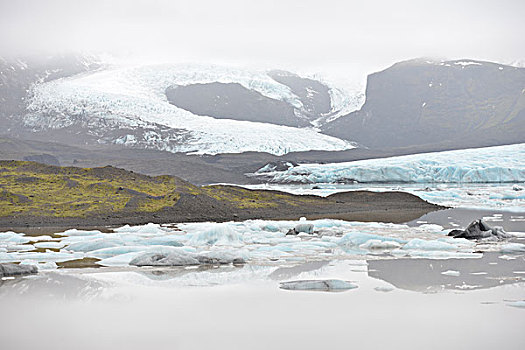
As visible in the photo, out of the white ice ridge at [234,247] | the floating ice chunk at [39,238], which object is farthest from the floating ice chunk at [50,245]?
the floating ice chunk at [39,238]

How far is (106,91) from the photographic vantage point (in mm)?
76812

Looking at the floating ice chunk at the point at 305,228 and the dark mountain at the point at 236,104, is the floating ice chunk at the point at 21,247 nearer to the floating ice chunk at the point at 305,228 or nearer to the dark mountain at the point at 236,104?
the floating ice chunk at the point at 305,228

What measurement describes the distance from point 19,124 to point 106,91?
51.5 feet

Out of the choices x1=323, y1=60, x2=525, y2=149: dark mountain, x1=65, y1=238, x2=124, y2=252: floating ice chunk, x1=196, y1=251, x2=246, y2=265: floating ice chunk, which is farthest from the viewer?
x1=323, y1=60, x2=525, y2=149: dark mountain

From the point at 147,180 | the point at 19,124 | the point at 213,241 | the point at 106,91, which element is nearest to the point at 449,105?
the point at 106,91

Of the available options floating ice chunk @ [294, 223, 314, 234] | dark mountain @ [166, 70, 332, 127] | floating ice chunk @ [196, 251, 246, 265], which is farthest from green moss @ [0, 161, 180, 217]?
dark mountain @ [166, 70, 332, 127]

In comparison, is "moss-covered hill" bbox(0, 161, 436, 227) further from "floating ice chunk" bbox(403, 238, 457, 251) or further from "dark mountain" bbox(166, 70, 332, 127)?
"dark mountain" bbox(166, 70, 332, 127)

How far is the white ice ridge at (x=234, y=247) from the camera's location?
10234 millimetres

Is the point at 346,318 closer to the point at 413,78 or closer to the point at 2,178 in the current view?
the point at 2,178

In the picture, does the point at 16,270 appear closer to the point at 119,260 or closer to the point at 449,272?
the point at 119,260

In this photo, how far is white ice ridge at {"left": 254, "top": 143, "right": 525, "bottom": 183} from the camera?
44156 millimetres

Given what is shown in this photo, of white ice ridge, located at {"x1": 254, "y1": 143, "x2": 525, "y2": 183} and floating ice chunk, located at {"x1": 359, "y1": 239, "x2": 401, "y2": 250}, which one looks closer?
floating ice chunk, located at {"x1": 359, "y1": 239, "x2": 401, "y2": 250}

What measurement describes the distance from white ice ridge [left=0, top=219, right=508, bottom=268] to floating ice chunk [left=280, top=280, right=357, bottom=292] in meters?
2.29

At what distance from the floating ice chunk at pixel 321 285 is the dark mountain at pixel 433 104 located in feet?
322
